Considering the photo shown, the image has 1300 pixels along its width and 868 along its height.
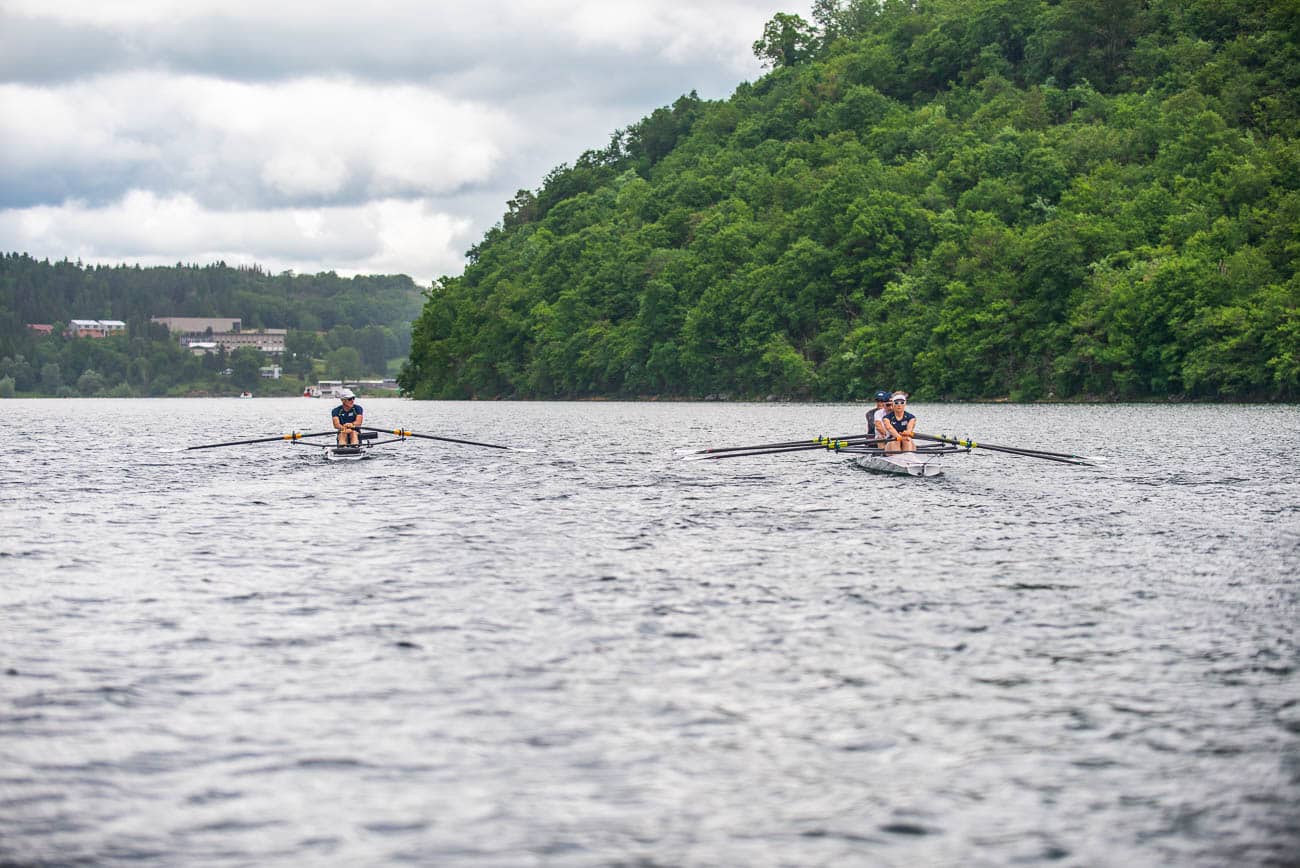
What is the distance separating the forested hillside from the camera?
100562 millimetres

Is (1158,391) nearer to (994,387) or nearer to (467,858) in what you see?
(994,387)

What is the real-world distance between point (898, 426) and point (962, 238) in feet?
299

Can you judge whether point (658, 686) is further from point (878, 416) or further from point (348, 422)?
point (348, 422)

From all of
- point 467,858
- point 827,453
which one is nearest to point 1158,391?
point 827,453

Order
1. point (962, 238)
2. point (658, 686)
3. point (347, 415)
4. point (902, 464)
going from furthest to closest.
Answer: point (962, 238), point (347, 415), point (902, 464), point (658, 686)

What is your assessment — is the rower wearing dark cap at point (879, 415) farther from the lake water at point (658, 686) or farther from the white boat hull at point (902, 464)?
the lake water at point (658, 686)

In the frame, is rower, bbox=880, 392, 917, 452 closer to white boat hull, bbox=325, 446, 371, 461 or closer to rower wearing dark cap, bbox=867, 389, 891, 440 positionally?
rower wearing dark cap, bbox=867, 389, 891, 440

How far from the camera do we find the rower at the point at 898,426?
39.1 m

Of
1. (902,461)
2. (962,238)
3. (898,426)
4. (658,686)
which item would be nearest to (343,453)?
(898,426)

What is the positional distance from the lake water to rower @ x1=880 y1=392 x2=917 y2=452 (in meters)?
8.33

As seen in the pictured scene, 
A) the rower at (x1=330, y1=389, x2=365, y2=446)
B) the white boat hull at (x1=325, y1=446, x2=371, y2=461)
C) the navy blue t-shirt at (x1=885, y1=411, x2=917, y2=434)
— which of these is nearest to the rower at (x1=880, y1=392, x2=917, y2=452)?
the navy blue t-shirt at (x1=885, y1=411, x2=917, y2=434)

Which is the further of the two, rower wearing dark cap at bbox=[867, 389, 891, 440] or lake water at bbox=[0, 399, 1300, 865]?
rower wearing dark cap at bbox=[867, 389, 891, 440]

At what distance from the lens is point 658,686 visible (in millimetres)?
13930

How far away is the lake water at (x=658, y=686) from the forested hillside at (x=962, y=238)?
243 ft
